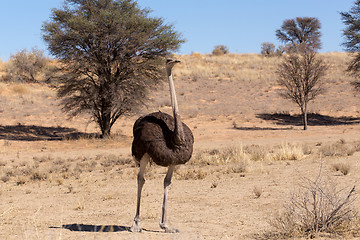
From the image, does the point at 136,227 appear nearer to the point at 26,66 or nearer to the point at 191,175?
the point at 191,175

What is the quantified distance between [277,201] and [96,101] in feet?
49.6

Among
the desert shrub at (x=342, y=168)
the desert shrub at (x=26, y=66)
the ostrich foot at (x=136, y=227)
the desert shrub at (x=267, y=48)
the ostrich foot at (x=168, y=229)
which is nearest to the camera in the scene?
the ostrich foot at (x=168, y=229)

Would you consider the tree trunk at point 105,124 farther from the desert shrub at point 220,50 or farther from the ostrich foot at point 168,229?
the desert shrub at point 220,50

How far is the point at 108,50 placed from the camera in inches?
810

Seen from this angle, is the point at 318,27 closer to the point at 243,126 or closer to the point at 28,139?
the point at 243,126

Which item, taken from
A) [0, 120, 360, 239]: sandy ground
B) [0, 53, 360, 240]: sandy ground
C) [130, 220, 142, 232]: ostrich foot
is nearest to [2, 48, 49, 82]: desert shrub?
[0, 53, 360, 240]: sandy ground

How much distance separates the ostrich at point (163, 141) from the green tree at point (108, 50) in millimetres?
13787

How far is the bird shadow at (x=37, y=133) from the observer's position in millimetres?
21922

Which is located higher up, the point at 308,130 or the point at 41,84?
the point at 41,84

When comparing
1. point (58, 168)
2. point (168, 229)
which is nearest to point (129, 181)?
point (58, 168)

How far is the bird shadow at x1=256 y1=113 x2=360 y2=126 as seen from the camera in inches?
1094

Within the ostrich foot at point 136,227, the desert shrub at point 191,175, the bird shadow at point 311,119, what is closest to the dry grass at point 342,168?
the desert shrub at point 191,175

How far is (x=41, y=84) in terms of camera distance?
125 ft

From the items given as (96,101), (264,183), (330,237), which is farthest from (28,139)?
(330,237)
